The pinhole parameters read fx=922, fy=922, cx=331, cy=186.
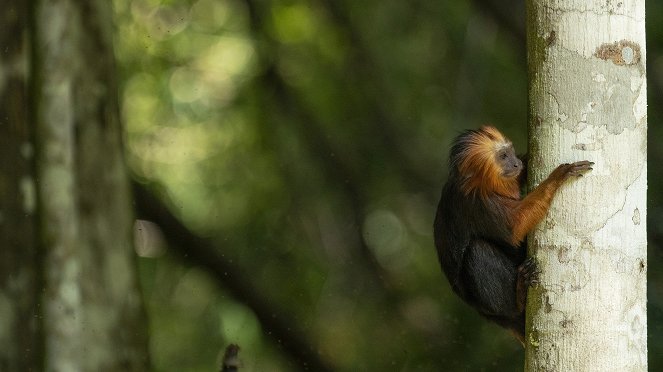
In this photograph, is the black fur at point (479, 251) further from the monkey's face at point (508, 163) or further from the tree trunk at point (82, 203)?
the tree trunk at point (82, 203)

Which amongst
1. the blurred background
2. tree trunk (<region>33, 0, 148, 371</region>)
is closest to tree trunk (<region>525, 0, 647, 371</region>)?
tree trunk (<region>33, 0, 148, 371</region>)

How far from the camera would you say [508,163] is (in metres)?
3.57

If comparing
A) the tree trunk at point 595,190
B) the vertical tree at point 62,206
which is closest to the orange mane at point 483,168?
the tree trunk at point 595,190

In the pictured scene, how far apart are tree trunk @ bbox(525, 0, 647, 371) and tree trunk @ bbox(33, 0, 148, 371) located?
7.74 ft

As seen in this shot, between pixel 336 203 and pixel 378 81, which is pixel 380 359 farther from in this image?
pixel 378 81

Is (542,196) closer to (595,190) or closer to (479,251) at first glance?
(595,190)

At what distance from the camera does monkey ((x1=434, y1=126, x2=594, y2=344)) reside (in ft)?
11.0

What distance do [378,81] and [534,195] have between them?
15.9 feet

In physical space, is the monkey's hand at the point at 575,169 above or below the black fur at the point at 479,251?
above

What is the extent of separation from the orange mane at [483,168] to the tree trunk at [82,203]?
A: 1.71m

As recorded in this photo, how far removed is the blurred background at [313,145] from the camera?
707 centimetres

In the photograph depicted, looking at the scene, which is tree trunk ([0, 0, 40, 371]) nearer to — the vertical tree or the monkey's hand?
the vertical tree

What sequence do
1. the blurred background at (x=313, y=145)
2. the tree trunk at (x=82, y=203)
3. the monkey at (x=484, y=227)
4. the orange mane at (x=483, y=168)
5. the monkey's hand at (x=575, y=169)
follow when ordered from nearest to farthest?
1. the monkey's hand at (x=575, y=169)
2. the monkey at (x=484, y=227)
3. the orange mane at (x=483, y=168)
4. the tree trunk at (x=82, y=203)
5. the blurred background at (x=313, y=145)

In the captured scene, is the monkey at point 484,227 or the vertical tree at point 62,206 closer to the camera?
the monkey at point 484,227
